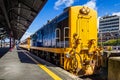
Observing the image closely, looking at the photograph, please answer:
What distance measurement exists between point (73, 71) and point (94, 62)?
1.30 metres

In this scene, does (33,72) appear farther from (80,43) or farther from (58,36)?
(58,36)

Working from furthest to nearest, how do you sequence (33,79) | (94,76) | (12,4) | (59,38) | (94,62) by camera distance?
(12,4), (59,38), (94,62), (94,76), (33,79)

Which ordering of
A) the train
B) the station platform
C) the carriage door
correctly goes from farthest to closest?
1. the carriage door
2. the train
3. the station platform

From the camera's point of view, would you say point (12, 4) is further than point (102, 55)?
Yes

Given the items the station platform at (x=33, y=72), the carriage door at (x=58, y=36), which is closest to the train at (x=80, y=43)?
the carriage door at (x=58, y=36)

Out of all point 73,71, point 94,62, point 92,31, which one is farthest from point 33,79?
point 92,31

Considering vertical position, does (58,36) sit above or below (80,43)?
above

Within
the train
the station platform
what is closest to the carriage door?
the train

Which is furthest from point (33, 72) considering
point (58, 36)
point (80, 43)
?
point (58, 36)

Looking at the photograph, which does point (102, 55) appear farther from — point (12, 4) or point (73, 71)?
point (12, 4)

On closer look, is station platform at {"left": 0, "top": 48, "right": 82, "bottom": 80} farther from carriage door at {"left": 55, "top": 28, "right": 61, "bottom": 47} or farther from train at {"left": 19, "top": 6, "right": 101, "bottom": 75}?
carriage door at {"left": 55, "top": 28, "right": 61, "bottom": 47}

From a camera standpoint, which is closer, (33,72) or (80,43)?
(33,72)

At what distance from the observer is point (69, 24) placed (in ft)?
42.4

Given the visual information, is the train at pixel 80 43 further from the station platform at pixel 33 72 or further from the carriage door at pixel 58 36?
the station platform at pixel 33 72
